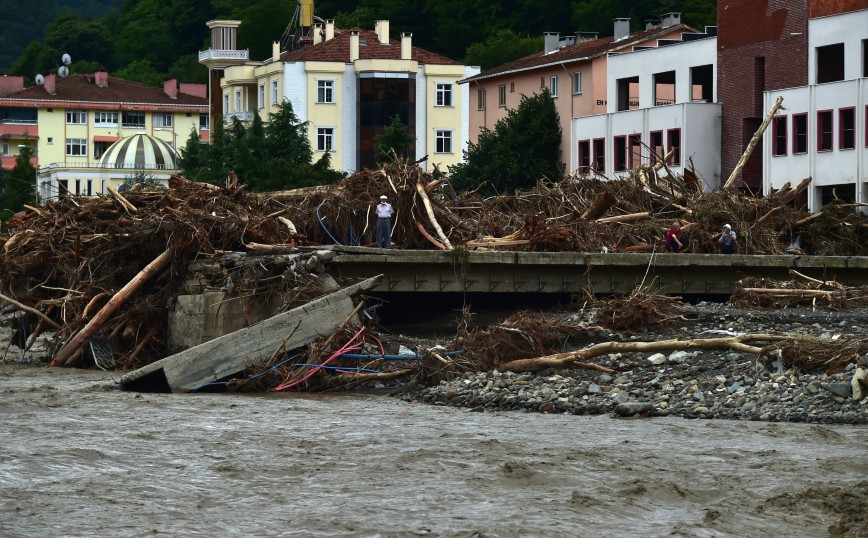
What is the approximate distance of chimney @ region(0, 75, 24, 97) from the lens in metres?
147

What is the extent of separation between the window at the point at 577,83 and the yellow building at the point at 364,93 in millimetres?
23409

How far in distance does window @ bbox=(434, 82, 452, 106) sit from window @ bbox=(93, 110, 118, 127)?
48765 millimetres

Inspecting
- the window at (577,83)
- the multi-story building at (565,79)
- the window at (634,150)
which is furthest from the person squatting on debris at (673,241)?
the window at (577,83)

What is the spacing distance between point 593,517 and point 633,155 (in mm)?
46454

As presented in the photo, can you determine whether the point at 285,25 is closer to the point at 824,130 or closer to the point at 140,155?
the point at 140,155

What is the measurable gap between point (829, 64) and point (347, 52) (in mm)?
49306

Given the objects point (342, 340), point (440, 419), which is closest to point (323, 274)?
point (342, 340)

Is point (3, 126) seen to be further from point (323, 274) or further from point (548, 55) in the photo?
point (323, 274)

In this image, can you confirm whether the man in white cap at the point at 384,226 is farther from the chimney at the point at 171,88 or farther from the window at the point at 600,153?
the chimney at the point at 171,88

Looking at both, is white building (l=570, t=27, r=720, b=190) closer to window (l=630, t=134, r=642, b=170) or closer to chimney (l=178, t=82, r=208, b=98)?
window (l=630, t=134, r=642, b=170)

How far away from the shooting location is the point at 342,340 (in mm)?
26672

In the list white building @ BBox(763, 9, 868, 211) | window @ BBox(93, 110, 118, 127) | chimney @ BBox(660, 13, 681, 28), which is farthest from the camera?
window @ BBox(93, 110, 118, 127)

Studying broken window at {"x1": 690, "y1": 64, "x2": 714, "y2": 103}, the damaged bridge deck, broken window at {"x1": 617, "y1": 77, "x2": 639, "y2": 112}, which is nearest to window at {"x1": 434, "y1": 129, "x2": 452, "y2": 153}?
broken window at {"x1": 617, "y1": 77, "x2": 639, "y2": 112}

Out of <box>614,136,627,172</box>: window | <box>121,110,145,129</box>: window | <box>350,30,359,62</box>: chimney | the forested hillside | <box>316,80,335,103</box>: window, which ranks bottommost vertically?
<box>614,136,627,172</box>: window
